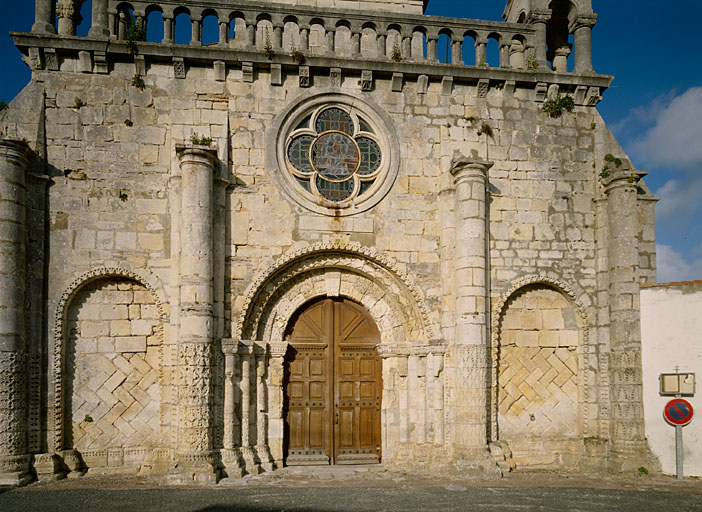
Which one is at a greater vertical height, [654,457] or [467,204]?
[467,204]

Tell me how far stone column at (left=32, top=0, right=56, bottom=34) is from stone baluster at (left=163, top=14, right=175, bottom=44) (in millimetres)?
1718

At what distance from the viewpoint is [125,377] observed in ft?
29.1

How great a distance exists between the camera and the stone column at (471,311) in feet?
29.5

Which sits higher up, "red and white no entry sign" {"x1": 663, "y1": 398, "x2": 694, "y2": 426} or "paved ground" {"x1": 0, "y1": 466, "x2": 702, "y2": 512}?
"red and white no entry sign" {"x1": 663, "y1": 398, "x2": 694, "y2": 426}

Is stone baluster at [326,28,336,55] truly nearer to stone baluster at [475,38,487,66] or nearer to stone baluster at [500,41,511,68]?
stone baluster at [475,38,487,66]

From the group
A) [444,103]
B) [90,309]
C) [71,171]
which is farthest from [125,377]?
[444,103]

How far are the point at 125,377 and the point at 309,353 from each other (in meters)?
2.88

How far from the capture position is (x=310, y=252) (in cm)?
938

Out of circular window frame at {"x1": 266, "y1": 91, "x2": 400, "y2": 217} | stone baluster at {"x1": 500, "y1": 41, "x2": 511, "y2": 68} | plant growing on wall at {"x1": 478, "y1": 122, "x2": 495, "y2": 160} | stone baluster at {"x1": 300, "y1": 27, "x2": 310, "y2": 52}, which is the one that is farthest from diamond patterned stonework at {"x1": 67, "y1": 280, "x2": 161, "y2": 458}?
stone baluster at {"x1": 500, "y1": 41, "x2": 511, "y2": 68}

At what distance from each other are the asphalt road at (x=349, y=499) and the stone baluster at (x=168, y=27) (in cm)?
682

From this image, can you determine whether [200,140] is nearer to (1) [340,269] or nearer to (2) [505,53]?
(1) [340,269]

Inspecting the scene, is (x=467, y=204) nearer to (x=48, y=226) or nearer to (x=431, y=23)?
(x=431, y=23)

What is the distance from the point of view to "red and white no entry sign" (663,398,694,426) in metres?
8.98

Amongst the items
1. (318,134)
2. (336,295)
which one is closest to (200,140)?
(318,134)
